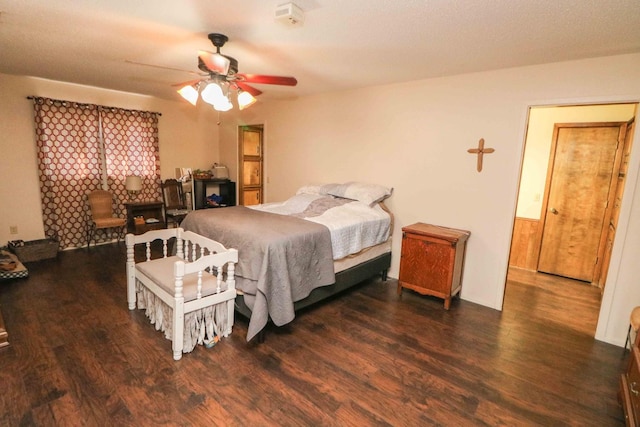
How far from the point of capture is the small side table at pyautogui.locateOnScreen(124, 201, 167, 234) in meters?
4.92

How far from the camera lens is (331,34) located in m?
2.34

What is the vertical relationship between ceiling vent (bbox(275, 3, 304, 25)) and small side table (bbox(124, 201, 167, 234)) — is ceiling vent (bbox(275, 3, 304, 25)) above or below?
above

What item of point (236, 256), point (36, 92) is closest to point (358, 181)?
point (236, 256)

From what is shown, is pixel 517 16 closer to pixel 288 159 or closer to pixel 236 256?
pixel 236 256

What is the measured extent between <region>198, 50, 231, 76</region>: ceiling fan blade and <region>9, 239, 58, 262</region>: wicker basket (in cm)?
364

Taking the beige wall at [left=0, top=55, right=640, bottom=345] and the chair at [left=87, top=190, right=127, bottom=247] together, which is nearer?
the beige wall at [left=0, top=55, right=640, bottom=345]

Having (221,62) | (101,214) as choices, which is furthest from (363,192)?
(101,214)

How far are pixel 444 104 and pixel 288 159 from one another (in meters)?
2.44

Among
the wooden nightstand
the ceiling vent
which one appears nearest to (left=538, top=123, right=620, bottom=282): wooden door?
the wooden nightstand

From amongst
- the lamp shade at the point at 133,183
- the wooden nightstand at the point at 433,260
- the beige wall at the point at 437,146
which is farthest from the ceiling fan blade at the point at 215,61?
the lamp shade at the point at 133,183

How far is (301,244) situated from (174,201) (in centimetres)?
368

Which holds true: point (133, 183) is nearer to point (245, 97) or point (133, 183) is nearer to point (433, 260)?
point (245, 97)

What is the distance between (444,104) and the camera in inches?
135

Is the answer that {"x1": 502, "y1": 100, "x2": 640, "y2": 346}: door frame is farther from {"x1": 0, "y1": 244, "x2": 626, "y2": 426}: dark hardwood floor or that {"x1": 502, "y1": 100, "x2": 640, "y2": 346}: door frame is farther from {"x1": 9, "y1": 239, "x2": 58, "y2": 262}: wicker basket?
{"x1": 9, "y1": 239, "x2": 58, "y2": 262}: wicker basket
